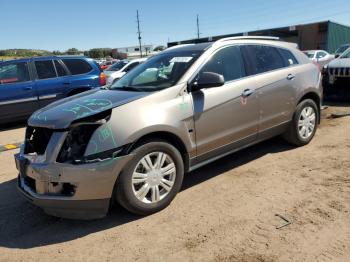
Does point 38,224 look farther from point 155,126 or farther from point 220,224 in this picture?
point 220,224

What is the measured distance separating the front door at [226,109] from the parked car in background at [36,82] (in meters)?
6.05

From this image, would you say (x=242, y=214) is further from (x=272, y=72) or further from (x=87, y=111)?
(x=272, y=72)

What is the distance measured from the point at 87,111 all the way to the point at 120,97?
488mm

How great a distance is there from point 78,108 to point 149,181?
3.37 ft

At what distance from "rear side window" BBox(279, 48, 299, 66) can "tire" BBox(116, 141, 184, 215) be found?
8.42 feet

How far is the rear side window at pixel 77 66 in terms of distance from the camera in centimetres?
987

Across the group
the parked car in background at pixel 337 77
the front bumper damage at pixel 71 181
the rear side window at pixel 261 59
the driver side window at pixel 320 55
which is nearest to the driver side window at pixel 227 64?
the rear side window at pixel 261 59

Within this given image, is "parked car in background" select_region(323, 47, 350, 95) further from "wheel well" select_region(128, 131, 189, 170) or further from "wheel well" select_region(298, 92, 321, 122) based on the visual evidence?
"wheel well" select_region(128, 131, 189, 170)

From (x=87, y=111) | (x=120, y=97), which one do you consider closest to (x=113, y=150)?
(x=87, y=111)

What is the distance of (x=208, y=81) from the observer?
13.2 feet

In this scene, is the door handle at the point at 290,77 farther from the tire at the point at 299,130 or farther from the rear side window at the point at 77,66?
the rear side window at the point at 77,66

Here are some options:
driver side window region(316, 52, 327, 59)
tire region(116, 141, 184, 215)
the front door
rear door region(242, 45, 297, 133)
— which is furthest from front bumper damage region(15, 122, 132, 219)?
driver side window region(316, 52, 327, 59)

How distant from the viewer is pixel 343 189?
13.3 ft

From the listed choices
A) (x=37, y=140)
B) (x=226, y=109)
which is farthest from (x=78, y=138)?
(x=226, y=109)
